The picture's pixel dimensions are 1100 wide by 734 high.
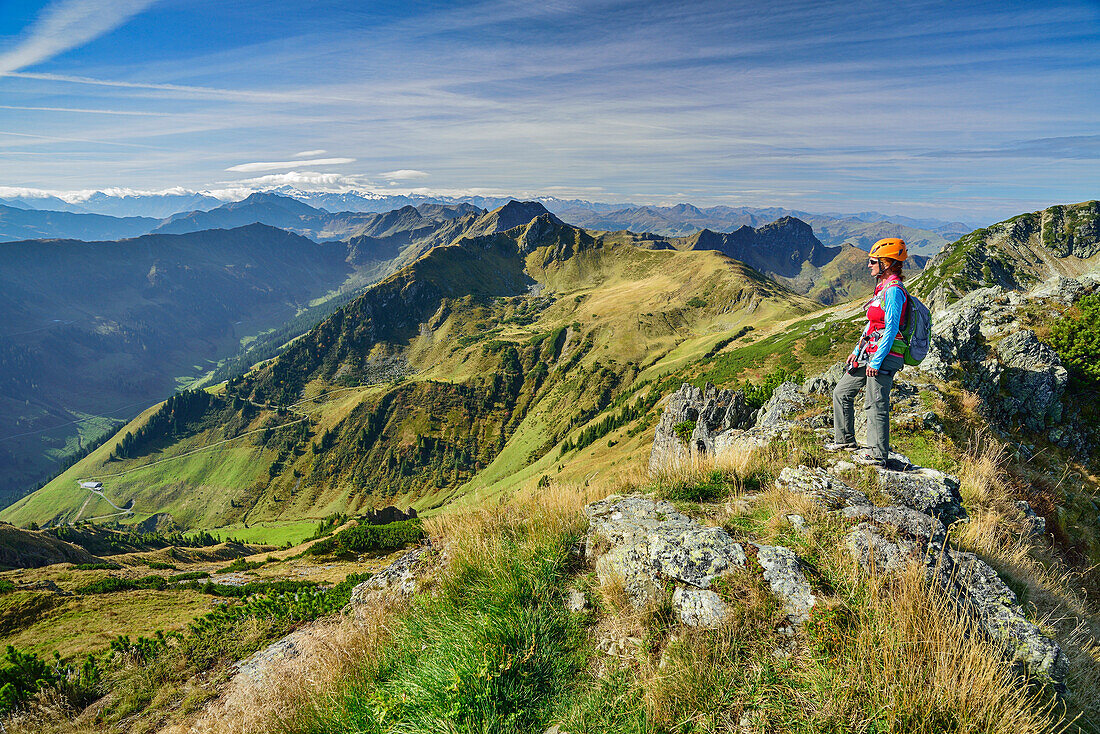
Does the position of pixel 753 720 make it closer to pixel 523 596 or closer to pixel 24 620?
pixel 523 596

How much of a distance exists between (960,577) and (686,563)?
290cm

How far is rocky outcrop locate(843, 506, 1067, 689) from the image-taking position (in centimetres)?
405

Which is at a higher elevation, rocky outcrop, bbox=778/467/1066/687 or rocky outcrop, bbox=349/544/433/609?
rocky outcrop, bbox=778/467/1066/687

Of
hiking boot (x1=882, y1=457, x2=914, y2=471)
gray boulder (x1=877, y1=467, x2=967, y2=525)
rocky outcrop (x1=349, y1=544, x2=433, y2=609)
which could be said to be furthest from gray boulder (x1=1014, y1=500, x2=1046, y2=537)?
rocky outcrop (x1=349, y1=544, x2=433, y2=609)

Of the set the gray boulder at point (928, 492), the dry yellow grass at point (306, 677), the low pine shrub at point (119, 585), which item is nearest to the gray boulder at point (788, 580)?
the gray boulder at point (928, 492)

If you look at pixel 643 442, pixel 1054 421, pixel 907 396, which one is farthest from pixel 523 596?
pixel 643 442

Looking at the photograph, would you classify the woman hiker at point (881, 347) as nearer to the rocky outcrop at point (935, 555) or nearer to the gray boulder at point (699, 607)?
the rocky outcrop at point (935, 555)

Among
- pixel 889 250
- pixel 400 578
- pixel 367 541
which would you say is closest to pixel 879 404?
pixel 889 250

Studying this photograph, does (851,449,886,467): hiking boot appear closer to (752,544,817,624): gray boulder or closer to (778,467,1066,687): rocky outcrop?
(778,467,1066,687): rocky outcrop

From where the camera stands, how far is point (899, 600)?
162 inches

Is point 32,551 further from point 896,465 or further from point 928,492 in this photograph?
point 928,492

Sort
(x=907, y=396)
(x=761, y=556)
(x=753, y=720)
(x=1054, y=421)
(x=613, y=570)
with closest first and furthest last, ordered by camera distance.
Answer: (x=753, y=720) → (x=761, y=556) → (x=613, y=570) → (x=907, y=396) → (x=1054, y=421)

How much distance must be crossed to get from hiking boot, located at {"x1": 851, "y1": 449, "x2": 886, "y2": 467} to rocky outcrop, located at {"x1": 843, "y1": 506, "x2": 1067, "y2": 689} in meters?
2.50

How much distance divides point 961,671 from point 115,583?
125ft
